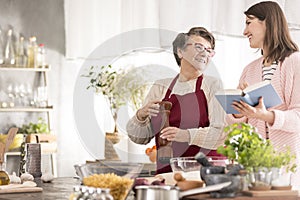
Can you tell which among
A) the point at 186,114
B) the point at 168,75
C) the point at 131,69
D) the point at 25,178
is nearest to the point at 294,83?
the point at 186,114

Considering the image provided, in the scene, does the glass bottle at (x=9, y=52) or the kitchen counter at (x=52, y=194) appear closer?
the kitchen counter at (x=52, y=194)

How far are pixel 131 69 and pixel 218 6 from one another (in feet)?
5.47

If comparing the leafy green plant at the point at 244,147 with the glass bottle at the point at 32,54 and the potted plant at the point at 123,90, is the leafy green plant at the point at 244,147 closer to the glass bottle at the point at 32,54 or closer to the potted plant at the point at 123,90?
the potted plant at the point at 123,90

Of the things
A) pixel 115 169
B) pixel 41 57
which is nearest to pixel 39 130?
pixel 41 57

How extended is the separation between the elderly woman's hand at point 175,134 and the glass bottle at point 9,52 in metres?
4.09

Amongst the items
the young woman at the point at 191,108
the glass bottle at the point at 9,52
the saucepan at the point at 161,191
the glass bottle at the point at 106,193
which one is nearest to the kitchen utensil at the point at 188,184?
the saucepan at the point at 161,191

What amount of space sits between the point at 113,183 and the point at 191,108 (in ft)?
4.53

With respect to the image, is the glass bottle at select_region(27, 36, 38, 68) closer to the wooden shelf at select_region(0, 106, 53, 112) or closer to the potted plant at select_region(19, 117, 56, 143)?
the wooden shelf at select_region(0, 106, 53, 112)

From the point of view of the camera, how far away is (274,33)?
3.25 m

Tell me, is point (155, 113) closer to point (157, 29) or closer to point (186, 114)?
point (186, 114)

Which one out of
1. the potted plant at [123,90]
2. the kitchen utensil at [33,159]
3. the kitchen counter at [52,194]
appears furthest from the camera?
the potted plant at [123,90]

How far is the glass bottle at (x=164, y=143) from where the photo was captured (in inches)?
117

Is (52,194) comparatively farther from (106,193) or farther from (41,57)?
(41,57)

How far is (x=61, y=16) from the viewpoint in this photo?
289 inches
